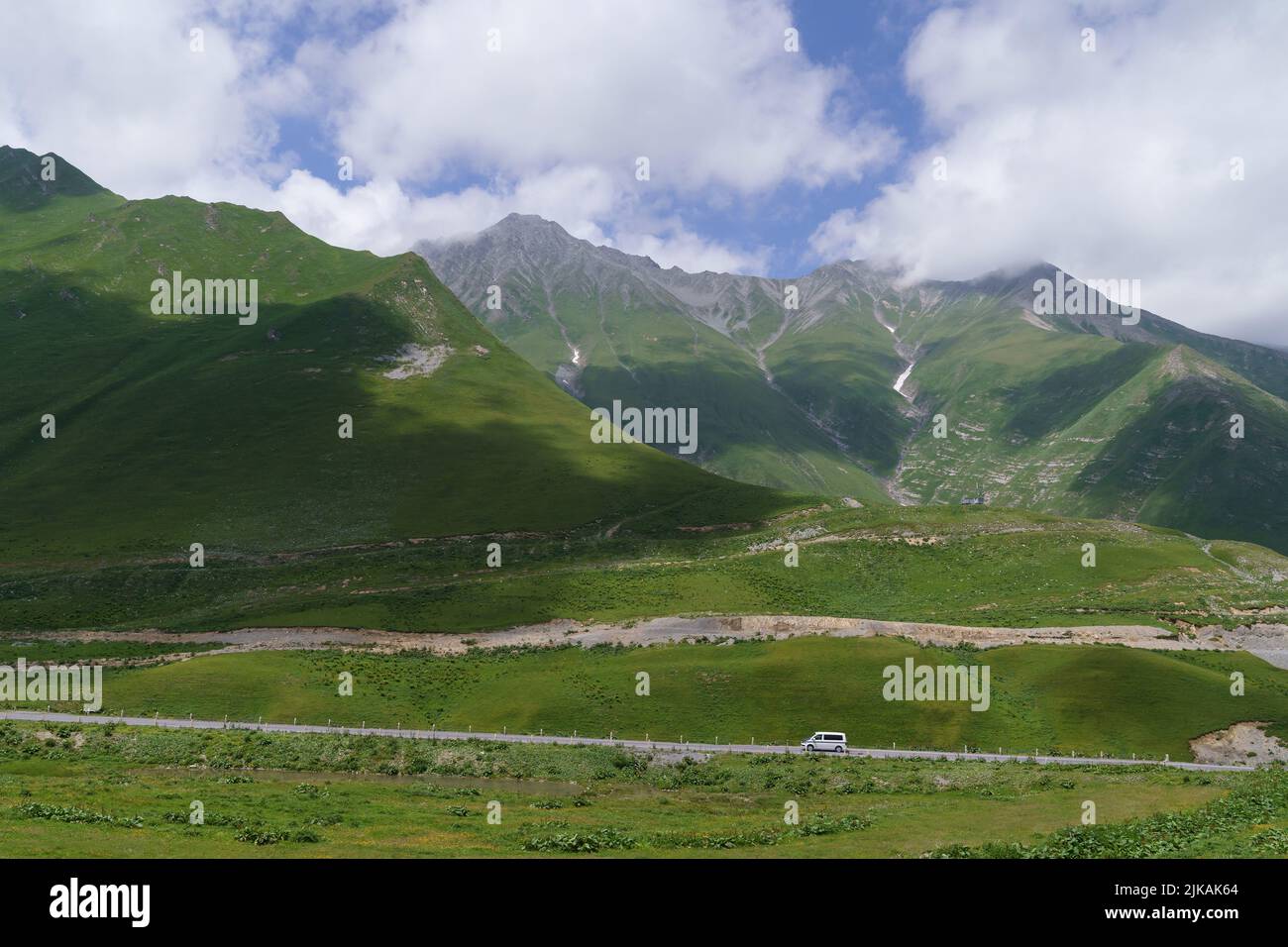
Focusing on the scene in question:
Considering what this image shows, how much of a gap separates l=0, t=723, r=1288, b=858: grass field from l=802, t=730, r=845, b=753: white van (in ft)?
18.8

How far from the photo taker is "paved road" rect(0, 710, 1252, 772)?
66625mm

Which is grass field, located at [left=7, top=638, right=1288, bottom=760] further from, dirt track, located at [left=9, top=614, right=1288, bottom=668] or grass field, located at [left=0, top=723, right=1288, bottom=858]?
grass field, located at [left=0, top=723, right=1288, bottom=858]

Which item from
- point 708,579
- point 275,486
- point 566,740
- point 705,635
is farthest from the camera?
point 275,486

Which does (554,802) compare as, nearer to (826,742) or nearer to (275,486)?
(826,742)

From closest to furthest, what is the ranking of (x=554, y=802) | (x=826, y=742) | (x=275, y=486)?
(x=554, y=802), (x=826, y=742), (x=275, y=486)

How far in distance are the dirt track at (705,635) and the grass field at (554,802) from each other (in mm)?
37502

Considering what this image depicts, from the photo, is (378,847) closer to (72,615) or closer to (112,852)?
(112,852)

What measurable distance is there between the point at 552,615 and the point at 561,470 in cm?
7949

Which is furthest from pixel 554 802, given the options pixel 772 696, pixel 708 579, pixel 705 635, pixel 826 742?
pixel 708 579

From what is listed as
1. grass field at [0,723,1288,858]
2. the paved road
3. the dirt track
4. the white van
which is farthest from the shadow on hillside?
grass field at [0,723,1288,858]

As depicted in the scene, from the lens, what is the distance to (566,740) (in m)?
70.4

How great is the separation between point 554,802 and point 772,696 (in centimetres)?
3942

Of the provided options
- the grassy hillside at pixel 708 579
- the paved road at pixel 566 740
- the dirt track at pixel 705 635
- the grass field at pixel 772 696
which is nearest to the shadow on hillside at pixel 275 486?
the grassy hillside at pixel 708 579
